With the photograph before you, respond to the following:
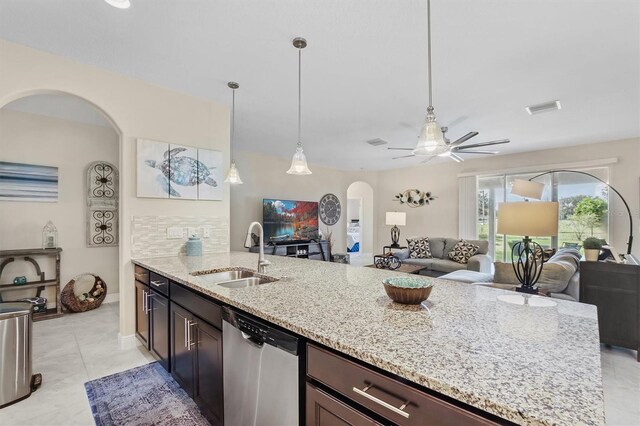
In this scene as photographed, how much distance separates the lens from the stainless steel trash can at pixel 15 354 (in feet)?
6.39

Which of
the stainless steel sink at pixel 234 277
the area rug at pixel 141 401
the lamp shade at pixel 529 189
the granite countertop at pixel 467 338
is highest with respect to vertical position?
the lamp shade at pixel 529 189

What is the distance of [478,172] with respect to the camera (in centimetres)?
631

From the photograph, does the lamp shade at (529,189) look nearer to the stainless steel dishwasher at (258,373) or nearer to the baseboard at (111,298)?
the stainless steel dishwasher at (258,373)

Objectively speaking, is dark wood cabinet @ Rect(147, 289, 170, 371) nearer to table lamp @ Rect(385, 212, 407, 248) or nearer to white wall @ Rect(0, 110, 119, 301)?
white wall @ Rect(0, 110, 119, 301)

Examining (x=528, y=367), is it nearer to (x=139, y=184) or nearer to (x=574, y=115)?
(x=139, y=184)

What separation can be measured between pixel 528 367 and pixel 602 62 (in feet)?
9.81

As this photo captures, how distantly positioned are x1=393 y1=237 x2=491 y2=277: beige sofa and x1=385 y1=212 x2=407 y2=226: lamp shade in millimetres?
963

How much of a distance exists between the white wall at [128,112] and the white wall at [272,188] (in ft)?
8.51

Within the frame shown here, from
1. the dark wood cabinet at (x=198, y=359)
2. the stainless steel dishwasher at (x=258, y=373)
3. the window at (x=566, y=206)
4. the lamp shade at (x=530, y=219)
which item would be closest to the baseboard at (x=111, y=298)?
the dark wood cabinet at (x=198, y=359)

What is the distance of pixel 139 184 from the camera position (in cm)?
276

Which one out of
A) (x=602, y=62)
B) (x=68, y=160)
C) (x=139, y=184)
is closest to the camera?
(x=602, y=62)

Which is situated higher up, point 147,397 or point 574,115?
point 574,115

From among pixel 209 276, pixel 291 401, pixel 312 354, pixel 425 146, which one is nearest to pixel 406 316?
pixel 312 354

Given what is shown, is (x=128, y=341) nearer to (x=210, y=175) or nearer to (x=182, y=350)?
(x=182, y=350)
